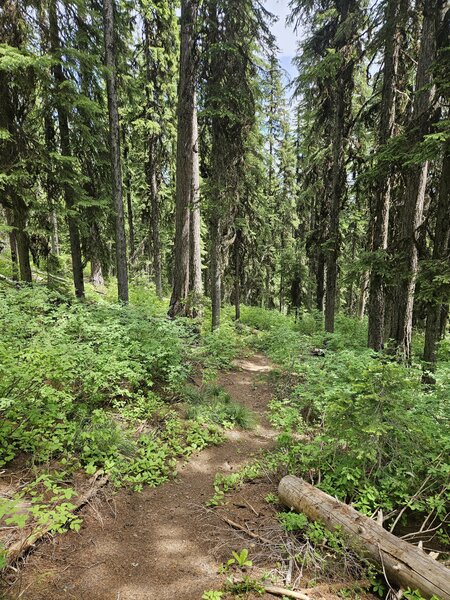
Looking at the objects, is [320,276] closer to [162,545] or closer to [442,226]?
[442,226]

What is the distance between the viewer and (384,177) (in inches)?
294

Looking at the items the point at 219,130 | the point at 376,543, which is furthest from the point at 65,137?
the point at 376,543

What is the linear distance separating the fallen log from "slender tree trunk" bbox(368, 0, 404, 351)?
5.06 m

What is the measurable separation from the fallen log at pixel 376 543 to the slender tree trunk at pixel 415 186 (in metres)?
3.59

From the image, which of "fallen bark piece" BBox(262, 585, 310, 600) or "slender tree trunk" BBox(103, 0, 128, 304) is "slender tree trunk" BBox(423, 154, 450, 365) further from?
"slender tree trunk" BBox(103, 0, 128, 304)

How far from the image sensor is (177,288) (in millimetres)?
9703

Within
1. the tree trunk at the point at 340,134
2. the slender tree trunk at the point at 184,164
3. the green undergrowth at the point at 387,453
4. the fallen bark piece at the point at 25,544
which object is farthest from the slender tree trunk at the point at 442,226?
the fallen bark piece at the point at 25,544

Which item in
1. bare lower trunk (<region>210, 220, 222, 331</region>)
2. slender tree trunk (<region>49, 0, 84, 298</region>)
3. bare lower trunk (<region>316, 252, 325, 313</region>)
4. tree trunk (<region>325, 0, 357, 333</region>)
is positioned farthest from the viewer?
bare lower trunk (<region>316, 252, 325, 313</region>)

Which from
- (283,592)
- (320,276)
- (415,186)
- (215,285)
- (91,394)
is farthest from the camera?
(320,276)

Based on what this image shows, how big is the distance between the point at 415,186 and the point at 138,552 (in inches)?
314

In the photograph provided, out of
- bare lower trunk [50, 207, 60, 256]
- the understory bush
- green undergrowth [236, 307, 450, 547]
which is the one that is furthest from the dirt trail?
bare lower trunk [50, 207, 60, 256]

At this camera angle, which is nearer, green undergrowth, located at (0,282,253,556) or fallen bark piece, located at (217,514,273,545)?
fallen bark piece, located at (217,514,273,545)

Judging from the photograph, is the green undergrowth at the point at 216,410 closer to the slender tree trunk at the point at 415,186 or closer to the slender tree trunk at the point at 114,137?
the slender tree trunk at the point at 415,186

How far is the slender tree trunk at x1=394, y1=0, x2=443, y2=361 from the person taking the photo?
6.37 m
